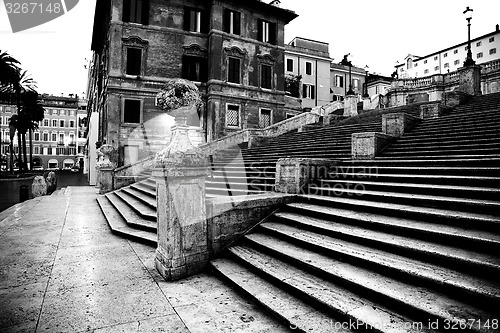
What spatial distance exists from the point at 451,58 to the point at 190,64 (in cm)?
6037

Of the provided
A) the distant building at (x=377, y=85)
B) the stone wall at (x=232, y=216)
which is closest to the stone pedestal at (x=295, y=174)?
the stone wall at (x=232, y=216)

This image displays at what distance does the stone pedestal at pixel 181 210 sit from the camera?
4.48 metres

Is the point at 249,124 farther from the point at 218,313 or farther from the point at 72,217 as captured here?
the point at 218,313

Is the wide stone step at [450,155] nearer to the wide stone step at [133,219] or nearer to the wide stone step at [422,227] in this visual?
the wide stone step at [422,227]

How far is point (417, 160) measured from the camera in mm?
6406

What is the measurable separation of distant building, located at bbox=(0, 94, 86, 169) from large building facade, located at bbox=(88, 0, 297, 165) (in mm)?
61079

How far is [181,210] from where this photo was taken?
179 inches

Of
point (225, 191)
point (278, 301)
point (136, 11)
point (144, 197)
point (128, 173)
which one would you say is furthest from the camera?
point (136, 11)

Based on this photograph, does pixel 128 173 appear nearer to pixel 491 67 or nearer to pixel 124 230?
pixel 124 230

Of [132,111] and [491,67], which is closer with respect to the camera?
[132,111]

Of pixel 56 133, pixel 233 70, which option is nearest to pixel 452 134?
pixel 233 70

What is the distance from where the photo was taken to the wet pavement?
10.5 ft

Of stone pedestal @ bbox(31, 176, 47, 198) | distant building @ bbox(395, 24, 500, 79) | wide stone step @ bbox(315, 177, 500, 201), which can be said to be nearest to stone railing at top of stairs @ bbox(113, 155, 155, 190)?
stone pedestal @ bbox(31, 176, 47, 198)

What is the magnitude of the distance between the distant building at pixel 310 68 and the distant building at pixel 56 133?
63.4m
